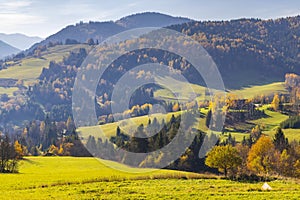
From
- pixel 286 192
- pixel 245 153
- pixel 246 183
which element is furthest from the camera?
pixel 245 153

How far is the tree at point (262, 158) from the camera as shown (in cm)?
7281

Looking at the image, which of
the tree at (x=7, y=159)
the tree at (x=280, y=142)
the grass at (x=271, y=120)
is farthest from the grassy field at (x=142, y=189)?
the grass at (x=271, y=120)

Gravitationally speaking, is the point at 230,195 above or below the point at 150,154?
above

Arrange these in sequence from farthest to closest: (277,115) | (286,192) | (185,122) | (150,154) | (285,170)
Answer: (277,115) → (185,122) → (150,154) → (285,170) → (286,192)

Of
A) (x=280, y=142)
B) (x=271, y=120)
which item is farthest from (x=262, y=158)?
(x=271, y=120)

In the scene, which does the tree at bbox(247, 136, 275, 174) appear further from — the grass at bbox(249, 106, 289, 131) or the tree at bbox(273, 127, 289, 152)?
the grass at bbox(249, 106, 289, 131)

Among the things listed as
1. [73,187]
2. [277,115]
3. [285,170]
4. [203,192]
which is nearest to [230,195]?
[203,192]

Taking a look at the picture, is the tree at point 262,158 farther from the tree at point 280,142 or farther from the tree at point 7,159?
the tree at point 7,159

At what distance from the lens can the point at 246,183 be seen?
132 feet

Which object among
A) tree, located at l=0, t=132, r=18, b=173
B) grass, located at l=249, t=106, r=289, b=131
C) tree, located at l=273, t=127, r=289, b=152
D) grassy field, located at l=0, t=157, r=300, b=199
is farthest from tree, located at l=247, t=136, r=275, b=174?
grass, located at l=249, t=106, r=289, b=131

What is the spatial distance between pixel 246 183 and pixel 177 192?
34.9 ft

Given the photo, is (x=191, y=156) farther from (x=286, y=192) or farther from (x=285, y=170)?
(x=286, y=192)

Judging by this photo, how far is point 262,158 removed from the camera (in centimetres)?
7500

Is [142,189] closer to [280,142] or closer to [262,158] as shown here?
[262,158]
